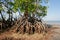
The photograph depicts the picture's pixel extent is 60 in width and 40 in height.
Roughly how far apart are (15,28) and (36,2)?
3.19 meters

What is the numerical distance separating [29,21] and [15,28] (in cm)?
150

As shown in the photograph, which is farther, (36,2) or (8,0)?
(8,0)

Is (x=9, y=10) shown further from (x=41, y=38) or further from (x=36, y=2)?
(x=41, y=38)

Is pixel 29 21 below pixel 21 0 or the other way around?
below

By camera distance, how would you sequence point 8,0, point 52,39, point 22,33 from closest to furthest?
point 52,39 → point 22,33 → point 8,0

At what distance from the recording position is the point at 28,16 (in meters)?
17.3

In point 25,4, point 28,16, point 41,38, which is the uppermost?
point 25,4

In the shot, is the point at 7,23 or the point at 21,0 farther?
the point at 7,23

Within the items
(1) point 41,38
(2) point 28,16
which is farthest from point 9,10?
(1) point 41,38

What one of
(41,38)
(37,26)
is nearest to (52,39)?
(41,38)

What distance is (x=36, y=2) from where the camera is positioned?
17.2 meters

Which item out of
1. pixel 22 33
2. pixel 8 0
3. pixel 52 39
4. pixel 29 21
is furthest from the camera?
pixel 8 0

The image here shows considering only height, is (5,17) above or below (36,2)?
below

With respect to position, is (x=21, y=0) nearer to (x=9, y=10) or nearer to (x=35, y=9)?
(x=35, y=9)
